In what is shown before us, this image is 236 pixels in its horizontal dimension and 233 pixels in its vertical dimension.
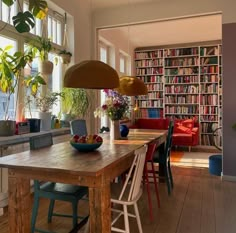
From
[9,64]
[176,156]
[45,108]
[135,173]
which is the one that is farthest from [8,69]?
[176,156]

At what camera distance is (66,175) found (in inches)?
76.3

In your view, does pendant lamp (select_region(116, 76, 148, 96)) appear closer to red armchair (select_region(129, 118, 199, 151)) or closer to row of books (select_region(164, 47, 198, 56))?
red armchair (select_region(129, 118, 199, 151))

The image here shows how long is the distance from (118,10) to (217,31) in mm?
2955

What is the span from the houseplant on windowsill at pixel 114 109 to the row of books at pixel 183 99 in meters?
4.81

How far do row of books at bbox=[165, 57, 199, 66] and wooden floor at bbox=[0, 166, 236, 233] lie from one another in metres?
4.29

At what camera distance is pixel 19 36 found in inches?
142

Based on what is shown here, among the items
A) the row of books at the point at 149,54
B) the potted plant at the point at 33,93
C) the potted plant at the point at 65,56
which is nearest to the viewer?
the potted plant at the point at 33,93

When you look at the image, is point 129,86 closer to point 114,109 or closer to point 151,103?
point 114,109

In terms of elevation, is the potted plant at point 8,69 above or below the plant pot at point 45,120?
above

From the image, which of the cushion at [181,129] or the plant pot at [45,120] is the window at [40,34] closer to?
the plant pot at [45,120]

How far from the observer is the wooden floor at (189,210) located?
2.67m

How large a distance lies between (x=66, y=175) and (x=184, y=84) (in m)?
6.51

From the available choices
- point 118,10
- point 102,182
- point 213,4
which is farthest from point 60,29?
point 102,182

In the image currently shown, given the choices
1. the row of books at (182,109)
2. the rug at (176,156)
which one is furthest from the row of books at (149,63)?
the rug at (176,156)
